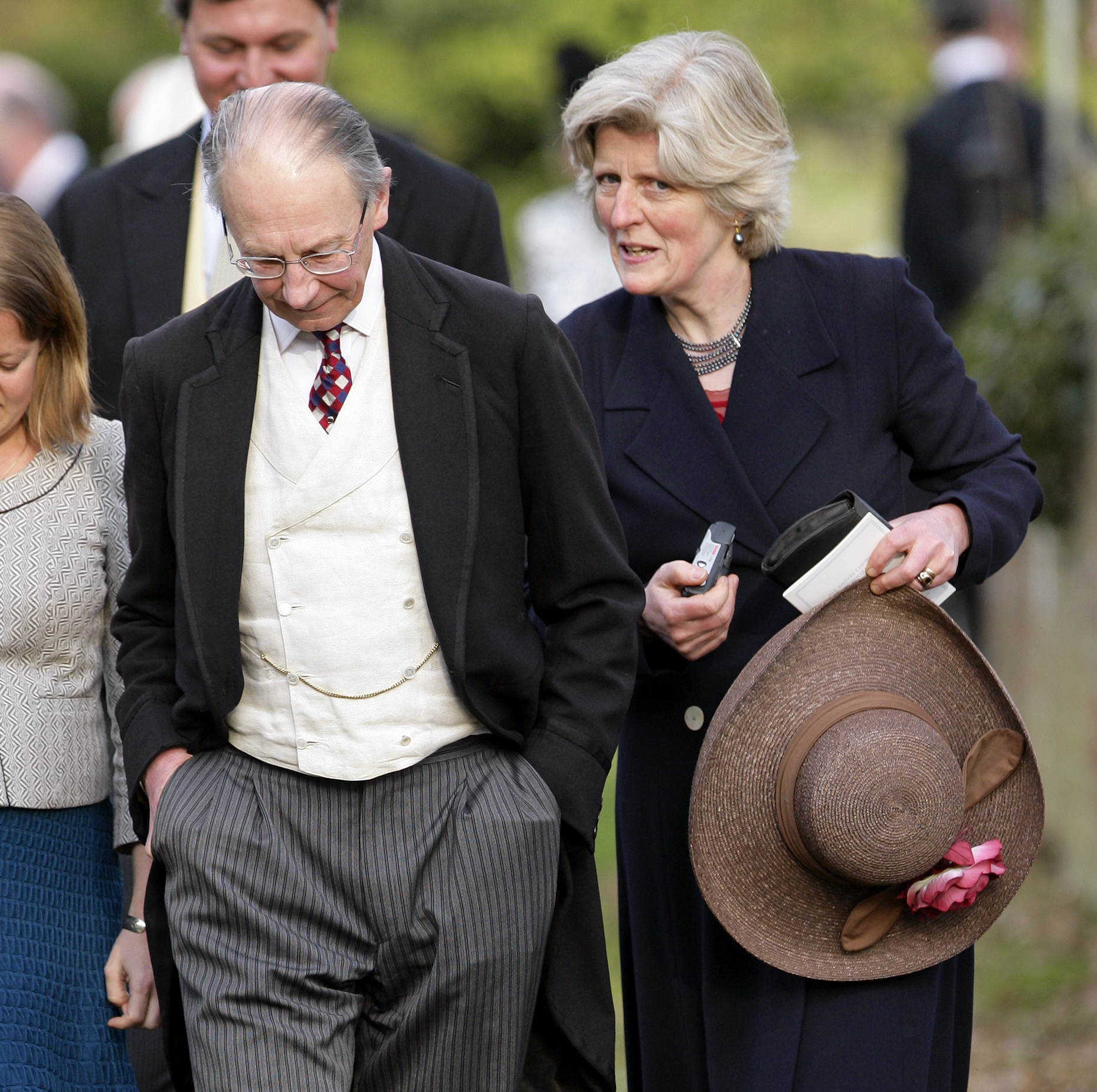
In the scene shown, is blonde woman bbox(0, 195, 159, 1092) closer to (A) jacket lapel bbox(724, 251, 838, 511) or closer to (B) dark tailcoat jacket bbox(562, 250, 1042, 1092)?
(B) dark tailcoat jacket bbox(562, 250, 1042, 1092)

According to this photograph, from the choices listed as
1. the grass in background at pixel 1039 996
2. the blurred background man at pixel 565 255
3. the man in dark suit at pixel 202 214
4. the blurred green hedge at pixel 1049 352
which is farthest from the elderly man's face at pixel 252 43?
the blurred background man at pixel 565 255

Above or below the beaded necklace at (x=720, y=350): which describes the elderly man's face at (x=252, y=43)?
above

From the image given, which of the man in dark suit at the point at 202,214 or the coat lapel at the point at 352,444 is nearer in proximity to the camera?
the coat lapel at the point at 352,444

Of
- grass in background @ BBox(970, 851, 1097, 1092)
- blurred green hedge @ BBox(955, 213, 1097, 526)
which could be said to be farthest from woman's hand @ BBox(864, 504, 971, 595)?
blurred green hedge @ BBox(955, 213, 1097, 526)

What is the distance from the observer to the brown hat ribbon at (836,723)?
3.10 m

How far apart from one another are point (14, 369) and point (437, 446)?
76cm

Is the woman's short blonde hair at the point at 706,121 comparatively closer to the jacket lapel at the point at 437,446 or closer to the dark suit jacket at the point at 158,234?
the dark suit jacket at the point at 158,234

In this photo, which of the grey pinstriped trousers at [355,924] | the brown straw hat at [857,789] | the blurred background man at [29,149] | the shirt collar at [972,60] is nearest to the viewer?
the grey pinstriped trousers at [355,924]

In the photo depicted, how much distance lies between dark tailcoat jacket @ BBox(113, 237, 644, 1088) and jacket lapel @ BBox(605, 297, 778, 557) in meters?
0.40

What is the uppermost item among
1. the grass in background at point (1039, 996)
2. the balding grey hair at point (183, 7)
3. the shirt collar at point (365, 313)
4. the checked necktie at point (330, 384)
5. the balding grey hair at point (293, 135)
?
the balding grey hair at point (183, 7)

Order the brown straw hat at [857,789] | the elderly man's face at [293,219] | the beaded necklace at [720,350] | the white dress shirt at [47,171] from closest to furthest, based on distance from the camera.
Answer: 1. the elderly man's face at [293,219]
2. the brown straw hat at [857,789]
3. the beaded necklace at [720,350]
4. the white dress shirt at [47,171]

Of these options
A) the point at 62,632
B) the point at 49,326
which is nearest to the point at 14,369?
the point at 49,326

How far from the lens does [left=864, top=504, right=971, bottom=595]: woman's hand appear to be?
3074mm

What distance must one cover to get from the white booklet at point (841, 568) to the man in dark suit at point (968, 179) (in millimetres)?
4283
